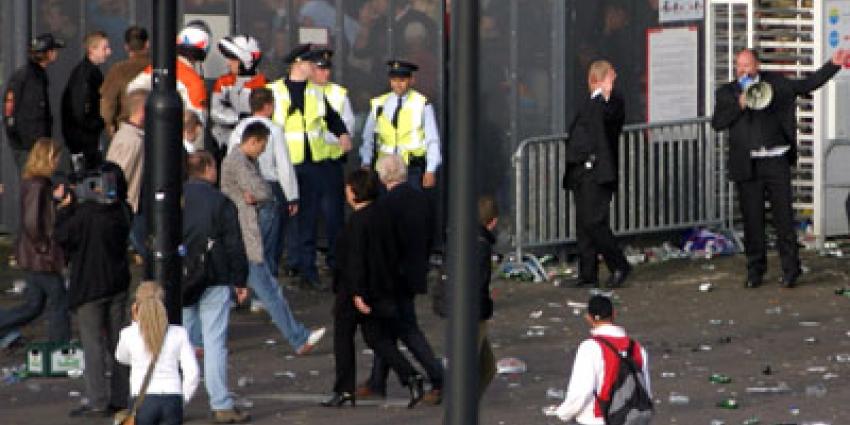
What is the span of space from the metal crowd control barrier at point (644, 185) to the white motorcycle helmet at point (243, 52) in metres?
2.28

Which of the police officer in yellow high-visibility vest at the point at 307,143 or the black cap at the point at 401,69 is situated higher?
the black cap at the point at 401,69

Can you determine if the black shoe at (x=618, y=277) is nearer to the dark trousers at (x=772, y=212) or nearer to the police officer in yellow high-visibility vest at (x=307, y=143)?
the dark trousers at (x=772, y=212)

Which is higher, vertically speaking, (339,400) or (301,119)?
(301,119)

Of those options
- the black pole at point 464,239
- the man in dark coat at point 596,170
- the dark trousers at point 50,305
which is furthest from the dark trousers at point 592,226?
the black pole at point 464,239

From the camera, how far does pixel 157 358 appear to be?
503 inches

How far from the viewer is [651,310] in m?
19.7

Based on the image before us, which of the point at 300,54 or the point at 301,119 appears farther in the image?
the point at 300,54

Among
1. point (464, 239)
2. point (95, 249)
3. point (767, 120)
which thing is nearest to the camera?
point (464, 239)

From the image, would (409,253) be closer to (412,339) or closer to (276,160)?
(412,339)

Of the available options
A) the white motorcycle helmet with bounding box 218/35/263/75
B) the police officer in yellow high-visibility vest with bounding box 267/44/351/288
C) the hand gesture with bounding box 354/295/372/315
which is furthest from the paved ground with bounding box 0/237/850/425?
the white motorcycle helmet with bounding box 218/35/263/75

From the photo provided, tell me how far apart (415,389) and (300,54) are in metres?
5.89

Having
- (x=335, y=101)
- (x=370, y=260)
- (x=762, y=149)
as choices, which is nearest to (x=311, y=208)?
(x=335, y=101)

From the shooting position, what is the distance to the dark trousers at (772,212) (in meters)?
20.5

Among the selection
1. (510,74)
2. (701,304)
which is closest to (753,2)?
(510,74)
